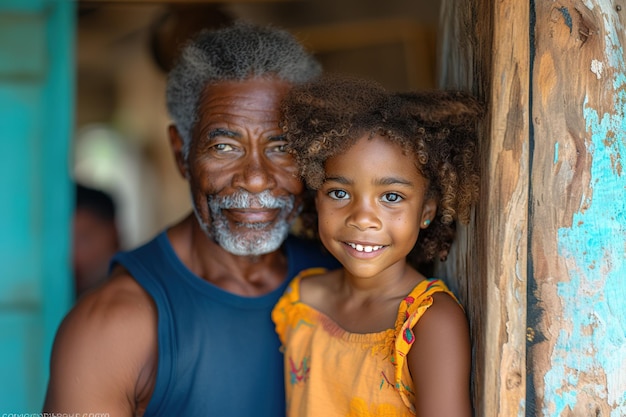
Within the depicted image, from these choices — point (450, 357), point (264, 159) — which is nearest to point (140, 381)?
point (264, 159)

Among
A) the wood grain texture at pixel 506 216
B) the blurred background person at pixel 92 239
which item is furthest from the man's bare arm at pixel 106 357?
the blurred background person at pixel 92 239

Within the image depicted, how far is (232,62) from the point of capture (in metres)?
2.22

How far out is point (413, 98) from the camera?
5.67 ft

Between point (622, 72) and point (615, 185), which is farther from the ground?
point (622, 72)

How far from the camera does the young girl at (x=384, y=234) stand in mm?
1619

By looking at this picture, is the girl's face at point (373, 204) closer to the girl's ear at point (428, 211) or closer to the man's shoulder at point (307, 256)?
the girl's ear at point (428, 211)

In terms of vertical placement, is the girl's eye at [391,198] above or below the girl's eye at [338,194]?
below

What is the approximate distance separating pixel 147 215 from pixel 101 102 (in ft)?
3.85

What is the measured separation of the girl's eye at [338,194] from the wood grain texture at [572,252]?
51 centimetres

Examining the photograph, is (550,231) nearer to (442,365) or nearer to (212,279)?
(442,365)

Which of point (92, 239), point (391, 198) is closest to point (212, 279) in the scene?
point (391, 198)

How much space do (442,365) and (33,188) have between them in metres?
2.21

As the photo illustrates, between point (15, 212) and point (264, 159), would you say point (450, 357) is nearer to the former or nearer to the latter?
point (264, 159)

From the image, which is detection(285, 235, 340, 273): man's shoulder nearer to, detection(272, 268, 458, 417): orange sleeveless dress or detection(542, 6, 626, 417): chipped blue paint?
detection(272, 268, 458, 417): orange sleeveless dress
